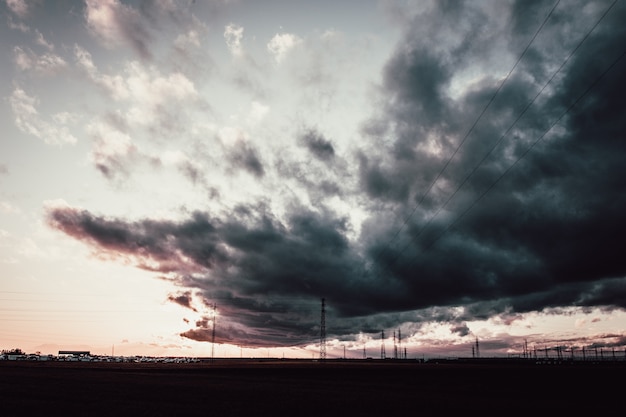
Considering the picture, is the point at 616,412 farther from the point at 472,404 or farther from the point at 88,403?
the point at 88,403

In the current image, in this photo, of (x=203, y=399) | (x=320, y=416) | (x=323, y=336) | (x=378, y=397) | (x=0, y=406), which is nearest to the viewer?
(x=320, y=416)

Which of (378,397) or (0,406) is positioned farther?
(378,397)

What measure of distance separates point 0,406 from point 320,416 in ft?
78.1

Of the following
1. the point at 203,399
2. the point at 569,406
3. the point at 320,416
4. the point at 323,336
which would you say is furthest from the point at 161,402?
the point at 323,336

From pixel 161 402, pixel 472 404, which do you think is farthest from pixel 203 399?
pixel 472 404

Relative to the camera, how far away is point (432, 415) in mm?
32750

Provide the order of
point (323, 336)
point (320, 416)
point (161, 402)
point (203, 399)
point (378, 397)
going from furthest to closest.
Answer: point (323, 336) < point (378, 397) < point (203, 399) < point (161, 402) < point (320, 416)

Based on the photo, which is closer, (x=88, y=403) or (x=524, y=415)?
(x=524, y=415)

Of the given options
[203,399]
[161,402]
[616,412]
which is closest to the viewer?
[616,412]

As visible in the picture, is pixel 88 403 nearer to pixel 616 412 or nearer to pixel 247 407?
pixel 247 407

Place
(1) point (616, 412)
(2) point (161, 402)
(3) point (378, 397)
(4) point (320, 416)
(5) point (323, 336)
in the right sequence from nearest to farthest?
(4) point (320, 416)
(1) point (616, 412)
(2) point (161, 402)
(3) point (378, 397)
(5) point (323, 336)

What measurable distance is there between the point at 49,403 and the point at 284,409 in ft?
62.4

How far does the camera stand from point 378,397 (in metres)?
45.7

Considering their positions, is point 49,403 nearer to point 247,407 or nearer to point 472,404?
point 247,407
